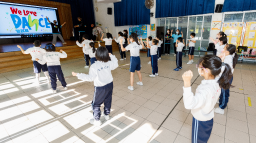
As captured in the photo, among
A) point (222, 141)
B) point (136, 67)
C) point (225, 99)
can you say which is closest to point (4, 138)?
point (136, 67)

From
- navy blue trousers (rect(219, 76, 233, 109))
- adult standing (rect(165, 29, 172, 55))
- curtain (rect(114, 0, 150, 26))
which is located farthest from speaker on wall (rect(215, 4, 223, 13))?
A: navy blue trousers (rect(219, 76, 233, 109))

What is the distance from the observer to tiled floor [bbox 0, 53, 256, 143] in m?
1.96

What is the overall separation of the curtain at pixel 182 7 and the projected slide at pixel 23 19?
7532 mm

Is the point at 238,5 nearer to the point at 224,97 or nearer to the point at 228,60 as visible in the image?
the point at 228,60

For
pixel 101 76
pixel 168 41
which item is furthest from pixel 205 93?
pixel 168 41

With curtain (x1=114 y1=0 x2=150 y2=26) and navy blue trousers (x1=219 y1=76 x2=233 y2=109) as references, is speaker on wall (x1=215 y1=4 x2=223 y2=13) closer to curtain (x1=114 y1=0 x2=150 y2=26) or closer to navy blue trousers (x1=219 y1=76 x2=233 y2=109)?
curtain (x1=114 y1=0 x2=150 y2=26)

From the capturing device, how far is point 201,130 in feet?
4.34

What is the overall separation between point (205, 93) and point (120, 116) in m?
1.70

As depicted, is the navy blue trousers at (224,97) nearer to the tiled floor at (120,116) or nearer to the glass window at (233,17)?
the tiled floor at (120,116)

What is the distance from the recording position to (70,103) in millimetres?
2930

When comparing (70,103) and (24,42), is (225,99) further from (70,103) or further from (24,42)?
(24,42)

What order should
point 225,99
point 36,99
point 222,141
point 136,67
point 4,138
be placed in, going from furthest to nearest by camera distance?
point 136,67 < point 36,99 < point 225,99 < point 4,138 < point 222,141

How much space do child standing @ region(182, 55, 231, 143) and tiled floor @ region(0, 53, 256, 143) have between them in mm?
693

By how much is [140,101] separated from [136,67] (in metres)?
0.90
